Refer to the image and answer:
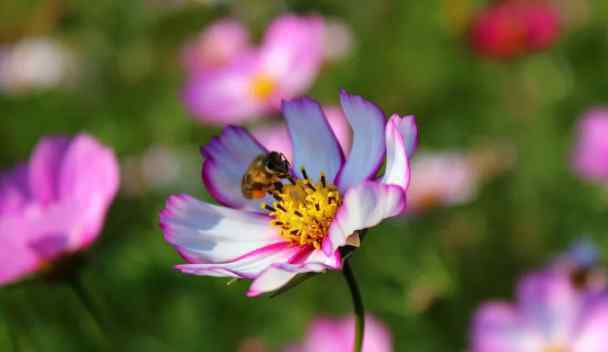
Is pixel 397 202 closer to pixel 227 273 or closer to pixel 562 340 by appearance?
pixel 227 273

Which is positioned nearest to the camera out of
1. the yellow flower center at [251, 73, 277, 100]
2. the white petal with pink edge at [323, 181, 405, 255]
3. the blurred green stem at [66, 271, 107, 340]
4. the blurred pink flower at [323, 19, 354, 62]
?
the white petal with pink edge at [323, 181, 405, 255]

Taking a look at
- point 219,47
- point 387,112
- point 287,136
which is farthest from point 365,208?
point 387,112

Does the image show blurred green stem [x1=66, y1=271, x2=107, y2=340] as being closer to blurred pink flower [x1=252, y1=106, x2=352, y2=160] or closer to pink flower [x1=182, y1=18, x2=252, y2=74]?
blurred pink flower [x1=252, y1=106, x2=352, y2=160]

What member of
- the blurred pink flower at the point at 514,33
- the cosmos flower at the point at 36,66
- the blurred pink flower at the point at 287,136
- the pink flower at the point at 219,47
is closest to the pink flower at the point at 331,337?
the blurred pink flower at the point at 287,136

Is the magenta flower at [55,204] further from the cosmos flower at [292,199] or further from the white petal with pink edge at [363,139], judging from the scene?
the white petal with pink edge at [363,139]

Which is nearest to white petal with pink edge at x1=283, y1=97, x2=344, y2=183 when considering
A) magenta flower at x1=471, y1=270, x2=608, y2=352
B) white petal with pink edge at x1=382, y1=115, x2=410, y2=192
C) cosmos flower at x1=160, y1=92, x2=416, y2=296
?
cosmos flower at x1=160, y1=92, x2=416, y2=296

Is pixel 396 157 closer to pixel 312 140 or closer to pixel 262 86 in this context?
pixel 312 140

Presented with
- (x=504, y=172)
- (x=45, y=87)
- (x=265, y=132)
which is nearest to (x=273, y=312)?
(x=265, y=132)
